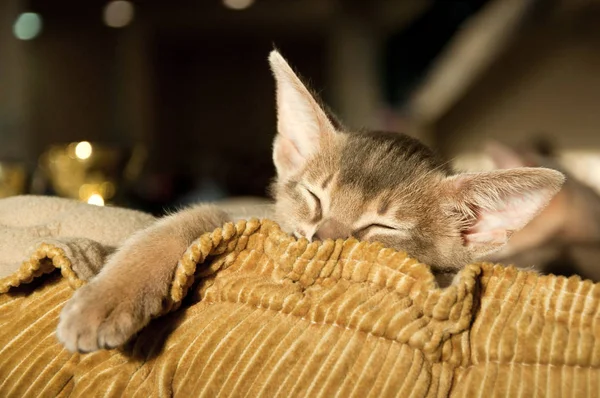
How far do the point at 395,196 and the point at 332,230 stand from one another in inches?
4.9

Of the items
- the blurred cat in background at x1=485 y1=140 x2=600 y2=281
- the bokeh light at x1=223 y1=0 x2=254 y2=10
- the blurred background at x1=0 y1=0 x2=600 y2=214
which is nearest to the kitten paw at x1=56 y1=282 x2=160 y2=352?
the blurred cat in background at x1=485 y1=140 x2=600 y2=281

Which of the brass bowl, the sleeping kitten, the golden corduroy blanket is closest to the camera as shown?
the golden corduroy blanket

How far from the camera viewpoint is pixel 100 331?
59 cm

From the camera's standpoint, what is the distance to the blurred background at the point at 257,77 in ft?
12.4

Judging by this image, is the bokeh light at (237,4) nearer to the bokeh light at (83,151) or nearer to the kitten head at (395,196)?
the bokeh light at (83,151)

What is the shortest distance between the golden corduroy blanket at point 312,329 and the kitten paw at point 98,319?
0.03 metres

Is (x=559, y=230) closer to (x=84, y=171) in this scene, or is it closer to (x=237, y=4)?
(x=84, y=171)

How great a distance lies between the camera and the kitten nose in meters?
0.87

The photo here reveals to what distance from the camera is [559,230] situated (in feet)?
5.08

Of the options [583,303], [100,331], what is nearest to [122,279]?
[100,331]

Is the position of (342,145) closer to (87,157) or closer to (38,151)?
(87,157)

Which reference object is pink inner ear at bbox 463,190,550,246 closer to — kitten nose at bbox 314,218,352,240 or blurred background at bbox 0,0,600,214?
kitten nose at bbox 314,218,352,240

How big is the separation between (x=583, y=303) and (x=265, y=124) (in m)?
5.38

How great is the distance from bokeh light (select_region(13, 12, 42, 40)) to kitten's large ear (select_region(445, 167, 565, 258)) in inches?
133
